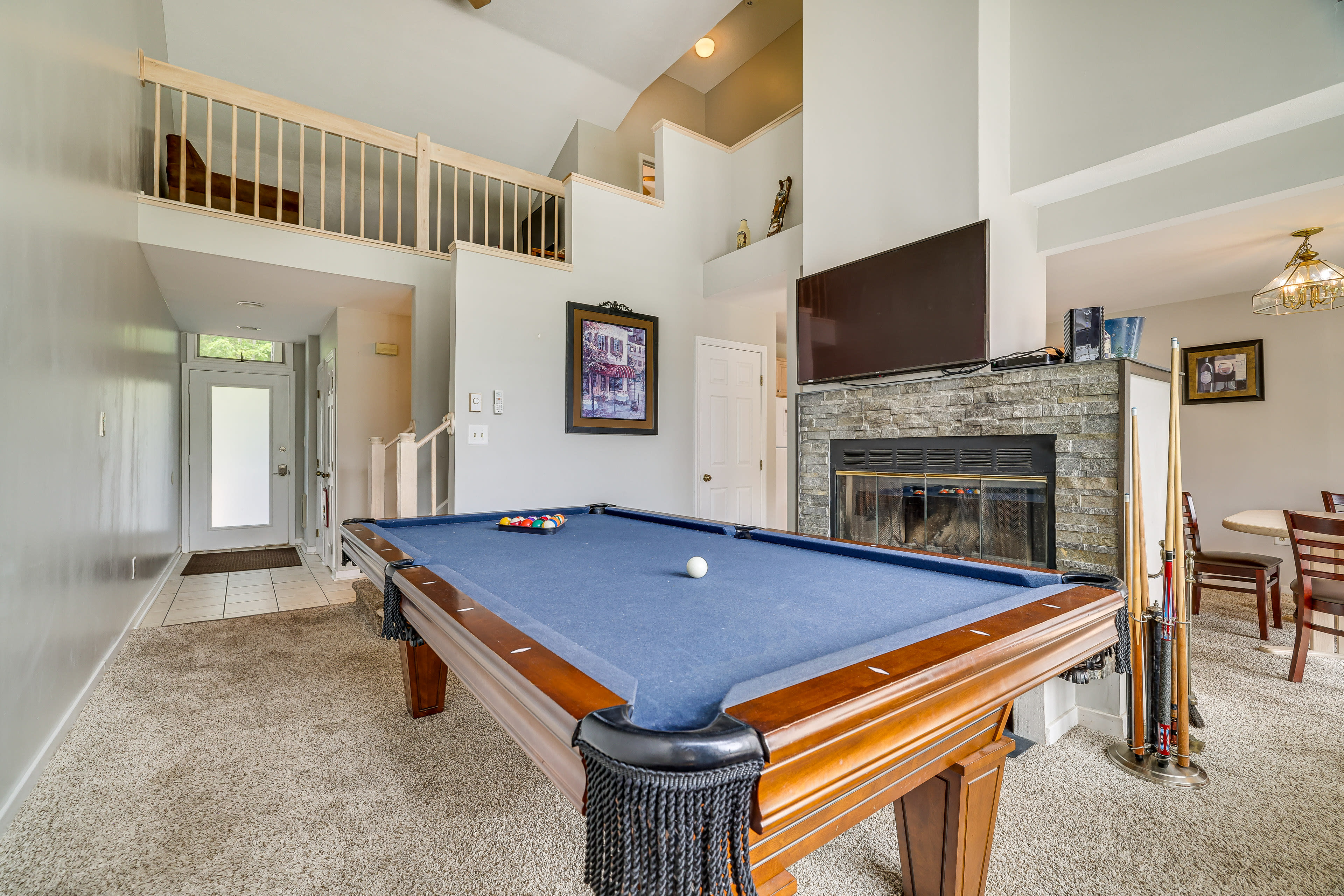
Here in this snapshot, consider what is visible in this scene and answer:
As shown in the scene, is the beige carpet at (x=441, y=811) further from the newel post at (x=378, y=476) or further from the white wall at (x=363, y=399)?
the white wall at (x=363, y=399)

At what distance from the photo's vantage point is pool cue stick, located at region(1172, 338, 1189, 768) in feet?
6.01

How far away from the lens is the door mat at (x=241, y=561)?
518 centimetres

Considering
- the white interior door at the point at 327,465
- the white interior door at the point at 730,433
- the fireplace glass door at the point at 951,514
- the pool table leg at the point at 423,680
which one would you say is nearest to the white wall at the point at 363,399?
the white interior door at the point at 327,465

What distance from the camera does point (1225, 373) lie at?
4.60 meters

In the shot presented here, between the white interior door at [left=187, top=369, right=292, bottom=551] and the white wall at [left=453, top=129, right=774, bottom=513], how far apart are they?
4240 mm

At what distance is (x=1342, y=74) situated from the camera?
6.63ft

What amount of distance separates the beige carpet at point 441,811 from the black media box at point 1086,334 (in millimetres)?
1464

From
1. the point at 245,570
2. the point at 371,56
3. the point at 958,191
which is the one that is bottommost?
the point at 245,570

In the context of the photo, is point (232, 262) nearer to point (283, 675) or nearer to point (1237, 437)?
point (283, 675)

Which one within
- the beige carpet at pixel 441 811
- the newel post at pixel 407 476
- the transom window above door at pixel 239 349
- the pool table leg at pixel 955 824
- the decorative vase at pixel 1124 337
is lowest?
the beige carpet at pixel 441 811

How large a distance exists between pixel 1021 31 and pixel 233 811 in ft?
14.6

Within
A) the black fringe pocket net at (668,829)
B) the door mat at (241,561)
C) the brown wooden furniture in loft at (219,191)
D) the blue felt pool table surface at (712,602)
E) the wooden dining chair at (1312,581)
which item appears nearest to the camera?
the black fringe pocket net at (668,829)

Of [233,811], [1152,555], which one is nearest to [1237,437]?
[1152,555]

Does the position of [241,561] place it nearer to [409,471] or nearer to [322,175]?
[409,471]
